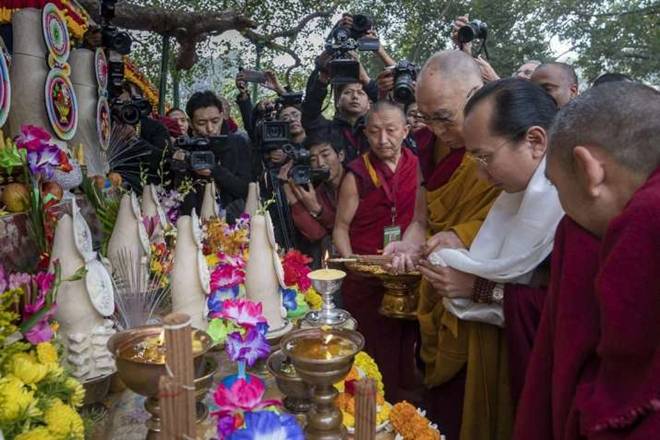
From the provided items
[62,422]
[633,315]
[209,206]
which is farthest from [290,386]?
[209,206]

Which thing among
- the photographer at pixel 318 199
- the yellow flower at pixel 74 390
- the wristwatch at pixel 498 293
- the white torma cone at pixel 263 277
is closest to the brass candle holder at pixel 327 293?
the white torma cone at pixel 263 277

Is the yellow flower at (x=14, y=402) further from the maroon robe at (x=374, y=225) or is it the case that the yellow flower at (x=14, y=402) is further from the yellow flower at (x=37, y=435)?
the maroon robe at (x=374, y=225)

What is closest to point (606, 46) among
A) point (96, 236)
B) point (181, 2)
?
point (181, 2)

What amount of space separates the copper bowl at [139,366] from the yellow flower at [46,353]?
99mm

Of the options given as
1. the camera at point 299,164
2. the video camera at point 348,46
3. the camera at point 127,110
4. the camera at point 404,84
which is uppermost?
the video camera at point 348,46

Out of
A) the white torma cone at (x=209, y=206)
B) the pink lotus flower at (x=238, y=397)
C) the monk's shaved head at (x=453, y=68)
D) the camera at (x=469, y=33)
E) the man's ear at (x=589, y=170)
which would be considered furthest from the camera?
the camera at (x=469, y=33)

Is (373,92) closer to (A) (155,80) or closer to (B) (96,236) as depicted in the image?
(B) (96,236)

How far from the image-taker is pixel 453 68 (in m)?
1.72

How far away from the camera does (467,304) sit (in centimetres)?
158

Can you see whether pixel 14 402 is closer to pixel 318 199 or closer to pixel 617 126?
pixel 617 126

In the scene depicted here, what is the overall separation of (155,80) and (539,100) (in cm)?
864

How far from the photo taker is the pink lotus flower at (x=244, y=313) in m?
1.16

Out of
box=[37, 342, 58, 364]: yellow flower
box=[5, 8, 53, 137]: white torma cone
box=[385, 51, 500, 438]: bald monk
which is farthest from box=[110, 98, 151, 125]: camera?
box=[37, 342, 58, 364]: yellow flower

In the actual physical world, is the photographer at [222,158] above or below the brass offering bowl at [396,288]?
above
